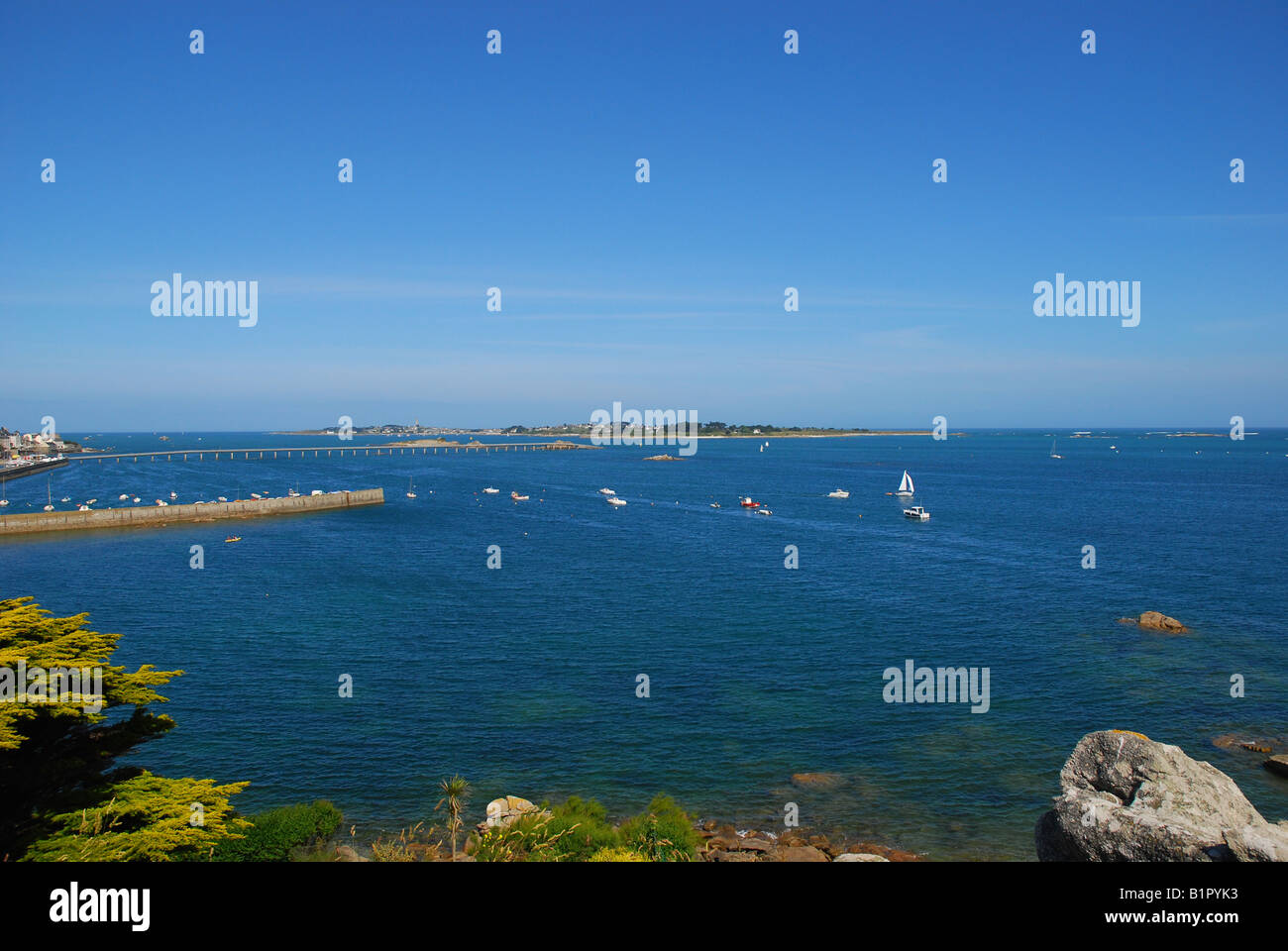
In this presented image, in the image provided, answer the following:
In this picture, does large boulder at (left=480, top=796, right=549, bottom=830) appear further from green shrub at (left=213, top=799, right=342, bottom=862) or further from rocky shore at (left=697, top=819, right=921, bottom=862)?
rocky shore at (left=697, top=819, right=921, bottom=862)

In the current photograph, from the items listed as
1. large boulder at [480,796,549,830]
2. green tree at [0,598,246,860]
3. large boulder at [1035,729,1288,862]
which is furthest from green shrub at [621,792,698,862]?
green tree at [0,598,246,860]

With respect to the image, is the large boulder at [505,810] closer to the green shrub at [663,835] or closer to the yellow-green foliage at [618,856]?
the green shrub at [663,835]

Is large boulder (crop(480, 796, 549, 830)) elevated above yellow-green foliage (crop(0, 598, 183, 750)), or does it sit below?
below

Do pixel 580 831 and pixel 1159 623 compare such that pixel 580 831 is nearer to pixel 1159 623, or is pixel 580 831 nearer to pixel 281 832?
pixel 281 832

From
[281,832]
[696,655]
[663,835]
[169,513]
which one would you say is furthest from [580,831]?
[169,513]

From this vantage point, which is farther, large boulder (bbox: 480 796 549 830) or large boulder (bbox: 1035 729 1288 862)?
large boulder (bbox: 480 796 549 830)

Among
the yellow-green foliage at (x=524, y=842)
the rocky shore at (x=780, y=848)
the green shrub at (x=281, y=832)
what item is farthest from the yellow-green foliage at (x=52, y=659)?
the rocky shore at (x=780, y=848)
